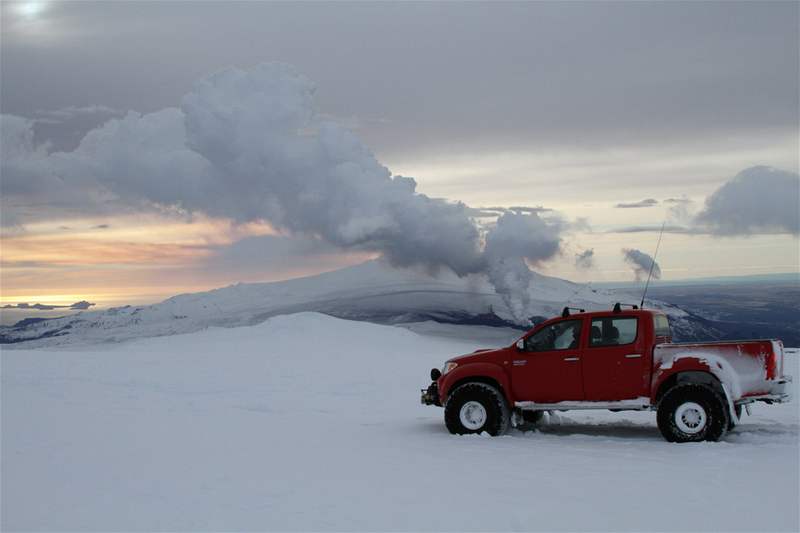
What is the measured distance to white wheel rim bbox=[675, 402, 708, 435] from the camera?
10.9m

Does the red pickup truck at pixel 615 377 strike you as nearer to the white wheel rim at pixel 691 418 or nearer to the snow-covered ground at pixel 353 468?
the white wheel rim at pixel 691 418

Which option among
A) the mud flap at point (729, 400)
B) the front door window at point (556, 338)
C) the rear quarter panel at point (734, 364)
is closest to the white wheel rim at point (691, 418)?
the mud flap at point (729, 400)

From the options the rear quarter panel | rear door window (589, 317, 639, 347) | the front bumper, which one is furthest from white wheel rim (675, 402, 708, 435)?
the front bumper

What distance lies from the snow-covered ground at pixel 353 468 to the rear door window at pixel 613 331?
4.54 ft

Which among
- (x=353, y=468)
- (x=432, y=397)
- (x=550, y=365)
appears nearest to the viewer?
(x=353, y=468)

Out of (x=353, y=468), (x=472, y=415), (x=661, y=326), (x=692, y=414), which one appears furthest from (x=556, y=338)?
(x=353, y=468)

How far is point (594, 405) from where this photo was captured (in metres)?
11.6

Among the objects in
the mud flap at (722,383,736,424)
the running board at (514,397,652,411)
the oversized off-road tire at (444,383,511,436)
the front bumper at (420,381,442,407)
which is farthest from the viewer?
the front bumper at (420,381,442,407)

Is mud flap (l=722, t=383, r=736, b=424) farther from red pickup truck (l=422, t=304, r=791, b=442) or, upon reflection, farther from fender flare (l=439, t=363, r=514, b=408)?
fender flare (l=439, t=363, r=514, b=408)

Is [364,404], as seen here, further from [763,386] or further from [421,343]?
[421,343]

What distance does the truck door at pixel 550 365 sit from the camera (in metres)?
11.7

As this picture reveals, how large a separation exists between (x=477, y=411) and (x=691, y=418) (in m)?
2.98

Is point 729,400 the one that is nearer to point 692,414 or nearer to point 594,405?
point 692,414

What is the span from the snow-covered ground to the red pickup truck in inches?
17.3
